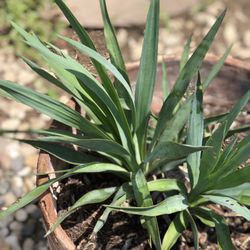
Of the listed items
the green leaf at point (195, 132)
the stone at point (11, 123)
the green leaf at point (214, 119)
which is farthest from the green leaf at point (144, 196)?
the stone at point (11, 123)

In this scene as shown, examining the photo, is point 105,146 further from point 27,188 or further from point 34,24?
point 34,24

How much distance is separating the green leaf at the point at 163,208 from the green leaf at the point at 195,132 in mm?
56

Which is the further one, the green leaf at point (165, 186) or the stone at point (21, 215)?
the stone at point (21, 215)

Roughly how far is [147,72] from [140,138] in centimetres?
16

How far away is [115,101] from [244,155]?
287 mm

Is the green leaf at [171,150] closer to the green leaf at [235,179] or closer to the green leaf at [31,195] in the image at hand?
the green leaf at [235,179]

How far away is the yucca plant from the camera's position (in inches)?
45.1

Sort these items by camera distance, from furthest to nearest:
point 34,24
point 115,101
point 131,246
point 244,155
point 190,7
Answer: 1. point 190,7
2. point 34,24
3. point 131,246
4. point 115,101
5. point 244,155

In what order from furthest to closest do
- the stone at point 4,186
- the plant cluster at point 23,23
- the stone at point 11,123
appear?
the plant cluster at point 23,23 → the stone at point 11,123 → the stone at point 4,186

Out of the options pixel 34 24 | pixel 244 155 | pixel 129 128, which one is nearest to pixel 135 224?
pixel 129 128

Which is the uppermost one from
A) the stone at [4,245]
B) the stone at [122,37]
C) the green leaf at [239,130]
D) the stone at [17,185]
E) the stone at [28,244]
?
the stone at [122,37]

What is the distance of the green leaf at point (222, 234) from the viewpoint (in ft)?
3.98

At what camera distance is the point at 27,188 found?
1893 millimetres

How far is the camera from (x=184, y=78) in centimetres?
121
